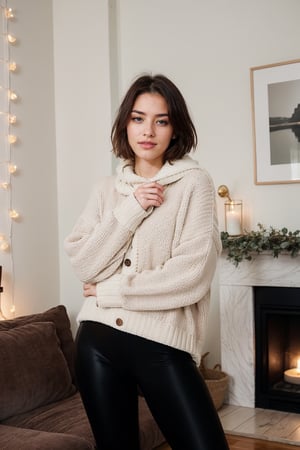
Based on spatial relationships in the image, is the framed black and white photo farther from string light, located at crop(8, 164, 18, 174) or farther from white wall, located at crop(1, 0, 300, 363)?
string light, located at crop(8, 164, 18, 174)

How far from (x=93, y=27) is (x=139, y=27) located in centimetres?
30

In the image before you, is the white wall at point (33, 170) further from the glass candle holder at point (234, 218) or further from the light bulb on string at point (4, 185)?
the glass candle holder at point (234, 218)

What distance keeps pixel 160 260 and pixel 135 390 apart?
1.11ft

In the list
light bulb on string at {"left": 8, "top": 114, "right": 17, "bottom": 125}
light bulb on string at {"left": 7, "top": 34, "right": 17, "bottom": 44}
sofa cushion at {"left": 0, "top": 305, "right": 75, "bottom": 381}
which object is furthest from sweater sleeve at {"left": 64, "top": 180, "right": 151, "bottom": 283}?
light bulb on string at {"left": 7, "top": 34, "right": 17, "bottom": 44}

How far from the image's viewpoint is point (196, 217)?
150 centimetres

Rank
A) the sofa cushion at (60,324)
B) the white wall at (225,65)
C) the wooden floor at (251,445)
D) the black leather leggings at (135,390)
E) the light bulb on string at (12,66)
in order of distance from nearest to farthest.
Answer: the black leather leggings at (135,390) → the wooden floor at (251,445) → the sofa cushion at (60,324) → the white wall at (225,65) → the light bulb on string at (12,66)

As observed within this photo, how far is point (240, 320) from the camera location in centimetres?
352

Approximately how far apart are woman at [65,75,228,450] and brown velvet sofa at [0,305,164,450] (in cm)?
81

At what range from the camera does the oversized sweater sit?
1479 millimetres

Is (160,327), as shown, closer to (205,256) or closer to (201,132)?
(205,256)

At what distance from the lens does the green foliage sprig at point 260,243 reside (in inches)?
127

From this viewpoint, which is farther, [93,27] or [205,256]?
A: [93,27]

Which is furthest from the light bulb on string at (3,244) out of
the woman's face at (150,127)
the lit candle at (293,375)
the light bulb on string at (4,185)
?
the woman's face at (150,127)

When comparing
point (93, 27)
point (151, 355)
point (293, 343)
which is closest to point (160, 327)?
point (151, 355)
